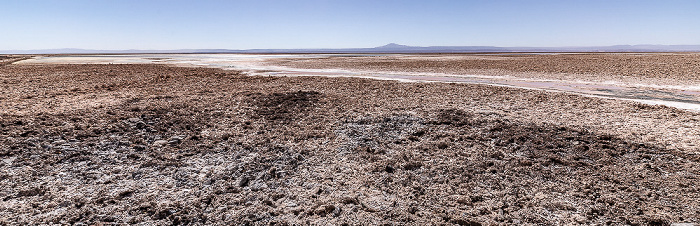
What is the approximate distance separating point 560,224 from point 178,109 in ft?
28.7

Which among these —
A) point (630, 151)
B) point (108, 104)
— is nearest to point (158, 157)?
point (108, 104)

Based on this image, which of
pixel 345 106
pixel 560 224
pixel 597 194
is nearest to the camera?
pixel 560 224

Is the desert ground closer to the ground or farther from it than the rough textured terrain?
closer to the ground

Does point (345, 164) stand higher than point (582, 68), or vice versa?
point (582, 68)

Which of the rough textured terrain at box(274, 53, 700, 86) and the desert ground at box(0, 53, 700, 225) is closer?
the desert ground at box(0, 53, 700, 225)

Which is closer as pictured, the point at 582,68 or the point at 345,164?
the point at 345,164

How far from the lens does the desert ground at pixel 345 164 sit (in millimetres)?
4109

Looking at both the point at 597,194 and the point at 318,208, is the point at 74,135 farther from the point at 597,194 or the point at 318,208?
→ the point at 597,194

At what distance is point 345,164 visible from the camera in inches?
226

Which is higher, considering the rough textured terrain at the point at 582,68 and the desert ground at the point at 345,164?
the rough textured terrain at the point at 582,68

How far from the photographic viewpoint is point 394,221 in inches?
156

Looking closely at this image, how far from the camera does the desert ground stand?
411 cm

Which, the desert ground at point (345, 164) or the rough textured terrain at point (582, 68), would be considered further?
the rough textured terrain at point (582, 68)

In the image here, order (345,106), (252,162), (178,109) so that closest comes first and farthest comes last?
1. (252,162)
2. (178,109)
3. (345,106)
